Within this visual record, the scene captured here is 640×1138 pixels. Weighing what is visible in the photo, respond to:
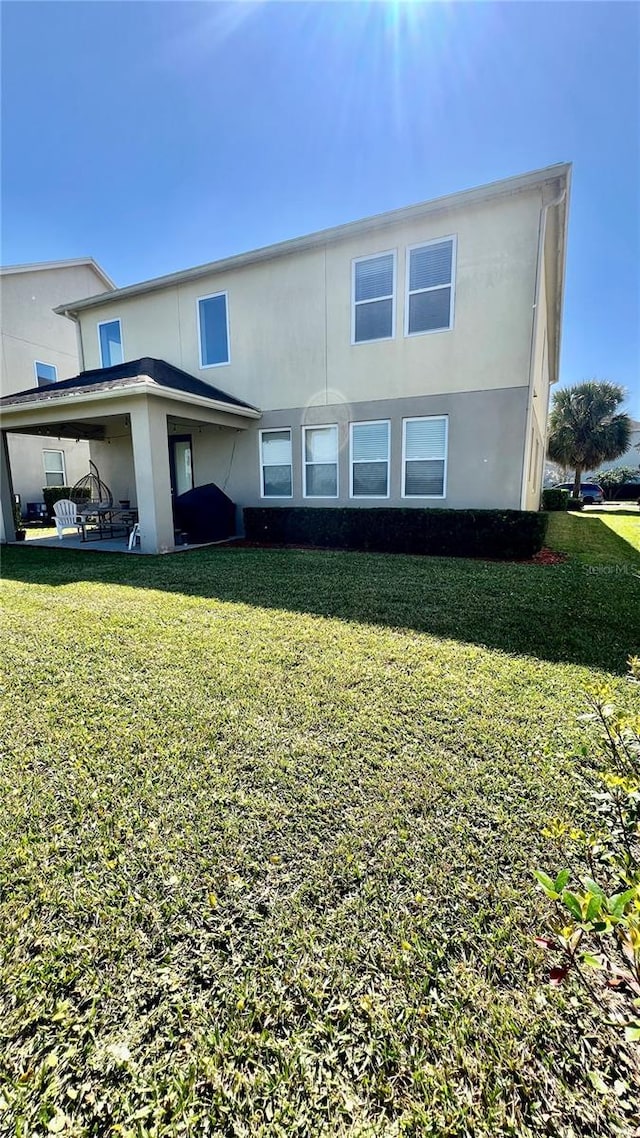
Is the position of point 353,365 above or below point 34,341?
below

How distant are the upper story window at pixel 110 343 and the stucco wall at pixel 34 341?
6.80 m

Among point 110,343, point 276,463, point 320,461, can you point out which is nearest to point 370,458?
point 320,461

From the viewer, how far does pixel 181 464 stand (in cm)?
1411

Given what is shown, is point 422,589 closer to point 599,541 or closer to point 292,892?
point 292,892

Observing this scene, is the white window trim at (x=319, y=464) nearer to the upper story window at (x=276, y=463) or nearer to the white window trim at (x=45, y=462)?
the upper story window at (x=276, y=463)

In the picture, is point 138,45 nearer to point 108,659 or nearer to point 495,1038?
point 108,659

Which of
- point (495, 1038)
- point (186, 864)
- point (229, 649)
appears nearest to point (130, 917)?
point (186, 864)

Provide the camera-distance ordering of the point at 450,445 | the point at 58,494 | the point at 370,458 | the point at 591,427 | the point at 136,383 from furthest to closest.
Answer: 1. the point at 591,427
2. the point at 58,494
3. the point at 370,458
4. the point at 450,445
5. the point at 136,383

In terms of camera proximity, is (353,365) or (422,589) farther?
(353,365)

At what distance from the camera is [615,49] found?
879 cm

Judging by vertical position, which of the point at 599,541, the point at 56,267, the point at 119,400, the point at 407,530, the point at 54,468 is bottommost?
the point at 599,541

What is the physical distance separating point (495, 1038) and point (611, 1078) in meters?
0.33

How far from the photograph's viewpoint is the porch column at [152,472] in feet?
32.0

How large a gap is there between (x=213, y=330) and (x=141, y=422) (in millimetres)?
4458
